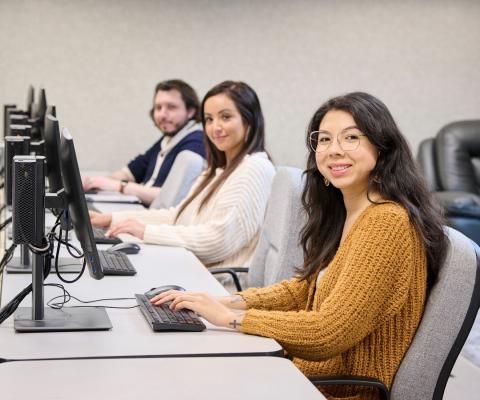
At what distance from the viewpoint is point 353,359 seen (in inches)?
66.6

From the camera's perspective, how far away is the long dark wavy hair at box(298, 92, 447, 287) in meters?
1.64

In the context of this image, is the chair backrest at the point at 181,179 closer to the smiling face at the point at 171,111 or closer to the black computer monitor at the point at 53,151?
the smiling face at the point at 171,111

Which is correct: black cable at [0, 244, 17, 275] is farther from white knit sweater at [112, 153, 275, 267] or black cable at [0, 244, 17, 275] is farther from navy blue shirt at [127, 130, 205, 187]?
navy blue shirt at [127, 130, 205, 187]

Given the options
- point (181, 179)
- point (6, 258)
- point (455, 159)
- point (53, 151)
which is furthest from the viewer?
point (455, 159)

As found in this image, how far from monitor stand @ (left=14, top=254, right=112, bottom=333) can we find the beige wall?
4362 millimetres

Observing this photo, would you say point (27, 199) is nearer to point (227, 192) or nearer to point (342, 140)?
point (342, 140)

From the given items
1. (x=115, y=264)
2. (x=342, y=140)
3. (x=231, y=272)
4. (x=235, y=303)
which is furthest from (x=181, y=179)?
(x=342, y=140)

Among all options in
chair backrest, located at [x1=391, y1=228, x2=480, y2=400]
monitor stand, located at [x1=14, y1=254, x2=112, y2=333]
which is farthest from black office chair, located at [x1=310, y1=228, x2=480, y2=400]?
monitor stand, located at [x1=14, y1=254, x2=112, y2=333]

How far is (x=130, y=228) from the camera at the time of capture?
2877mm

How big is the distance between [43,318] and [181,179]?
2.25 metres

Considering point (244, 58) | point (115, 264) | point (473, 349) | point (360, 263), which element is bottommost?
point (473, 349)

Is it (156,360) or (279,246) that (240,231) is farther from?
(156,360)

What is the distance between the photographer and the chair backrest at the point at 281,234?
97.2 inches

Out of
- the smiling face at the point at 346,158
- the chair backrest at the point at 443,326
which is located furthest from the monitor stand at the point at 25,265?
the chair backrest at the point at 443,326
